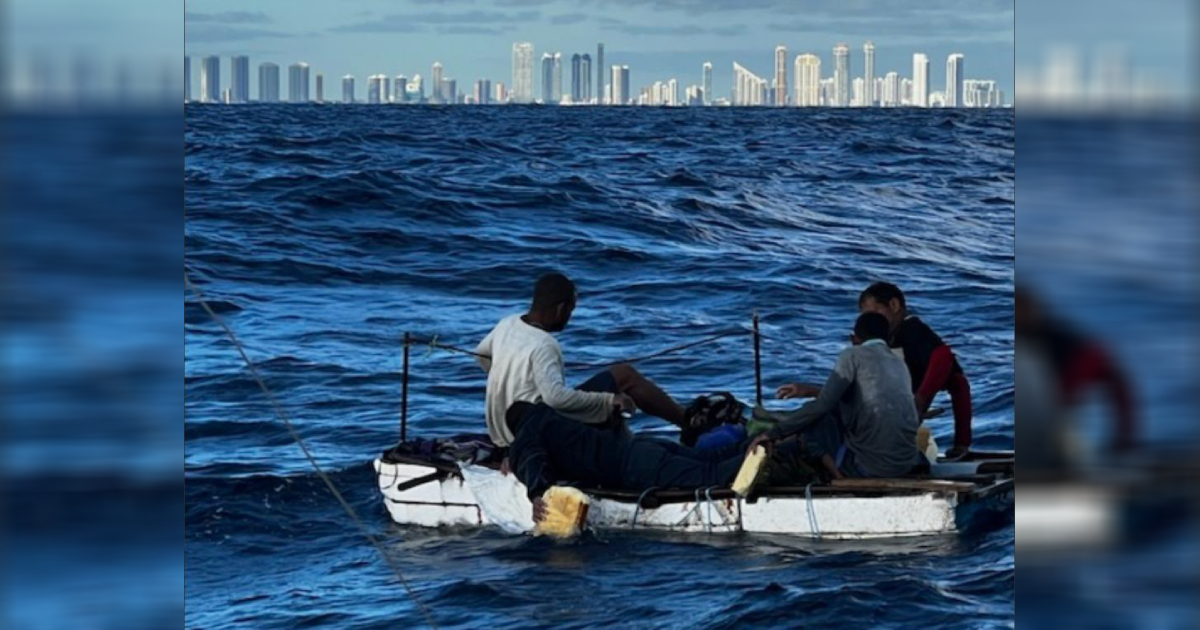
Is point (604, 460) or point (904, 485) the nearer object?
point (904, 485)

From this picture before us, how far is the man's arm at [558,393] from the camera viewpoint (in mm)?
9078

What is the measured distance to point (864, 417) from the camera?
8.88m

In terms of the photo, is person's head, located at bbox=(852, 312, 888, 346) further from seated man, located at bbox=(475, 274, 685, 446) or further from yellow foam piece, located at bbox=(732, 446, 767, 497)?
seated man, located at bbox=(475, 274, 685, 446)

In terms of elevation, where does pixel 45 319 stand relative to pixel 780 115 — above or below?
below

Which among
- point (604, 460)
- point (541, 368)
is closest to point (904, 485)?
point (604, 460)

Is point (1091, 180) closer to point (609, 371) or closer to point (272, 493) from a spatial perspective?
point (609, 371)

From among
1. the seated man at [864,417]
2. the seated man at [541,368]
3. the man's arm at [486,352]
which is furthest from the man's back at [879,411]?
the man's arm at [486,352]

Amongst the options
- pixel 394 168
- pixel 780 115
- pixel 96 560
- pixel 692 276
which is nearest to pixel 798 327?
pixel 692 276

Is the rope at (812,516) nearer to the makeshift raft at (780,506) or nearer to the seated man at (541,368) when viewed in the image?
the makeshift raft at (780,506)

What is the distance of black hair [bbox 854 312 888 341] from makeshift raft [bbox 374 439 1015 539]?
89 centimetres

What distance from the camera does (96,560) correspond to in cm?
201

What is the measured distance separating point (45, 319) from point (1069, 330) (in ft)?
3.97

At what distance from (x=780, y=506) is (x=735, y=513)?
10.0 inches

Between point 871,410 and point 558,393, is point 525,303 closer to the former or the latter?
point 558,393
